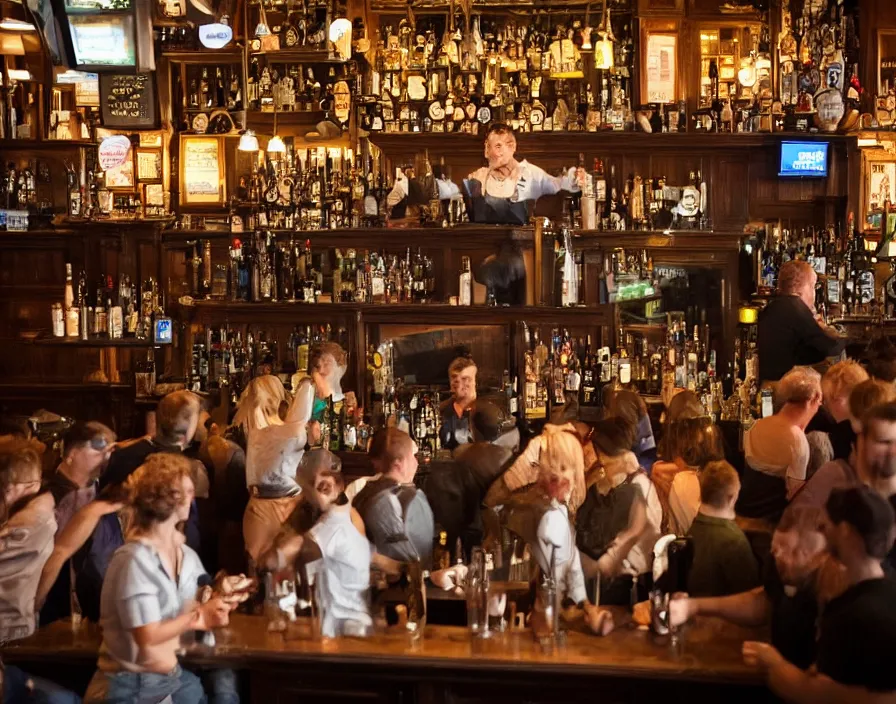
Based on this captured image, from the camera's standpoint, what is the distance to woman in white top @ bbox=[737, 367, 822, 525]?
5.33 m

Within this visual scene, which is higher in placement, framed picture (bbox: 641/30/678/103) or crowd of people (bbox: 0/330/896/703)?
framed picture (bbox: 641/30/678/103)

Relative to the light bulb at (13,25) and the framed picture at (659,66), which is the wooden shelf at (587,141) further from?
the light bulb at (13,25)

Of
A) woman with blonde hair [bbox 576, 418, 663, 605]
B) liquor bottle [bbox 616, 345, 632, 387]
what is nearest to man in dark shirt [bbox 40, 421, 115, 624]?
woman with blonde hair [bbox 576, 418, 663, 605]

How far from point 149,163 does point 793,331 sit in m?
5.20

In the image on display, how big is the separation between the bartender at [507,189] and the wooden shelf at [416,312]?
642 millimetres

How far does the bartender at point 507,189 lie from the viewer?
823cm

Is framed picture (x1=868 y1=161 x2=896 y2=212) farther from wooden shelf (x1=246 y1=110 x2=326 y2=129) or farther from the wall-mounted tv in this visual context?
the wall-mounted tv

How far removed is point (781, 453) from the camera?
538cm

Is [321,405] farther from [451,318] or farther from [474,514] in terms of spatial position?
[474,514]

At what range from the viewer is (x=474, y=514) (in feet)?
18.4

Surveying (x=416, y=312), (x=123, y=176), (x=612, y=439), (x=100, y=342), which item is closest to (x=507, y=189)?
(x=416, y=312)

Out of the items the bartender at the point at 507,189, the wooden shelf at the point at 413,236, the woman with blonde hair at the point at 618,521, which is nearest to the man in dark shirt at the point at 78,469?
the woman with blonde hair at the point at 618,521

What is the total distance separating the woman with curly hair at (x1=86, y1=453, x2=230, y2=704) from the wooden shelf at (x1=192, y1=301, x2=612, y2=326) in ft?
14.0

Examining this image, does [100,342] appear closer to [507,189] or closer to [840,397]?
[507,189]
